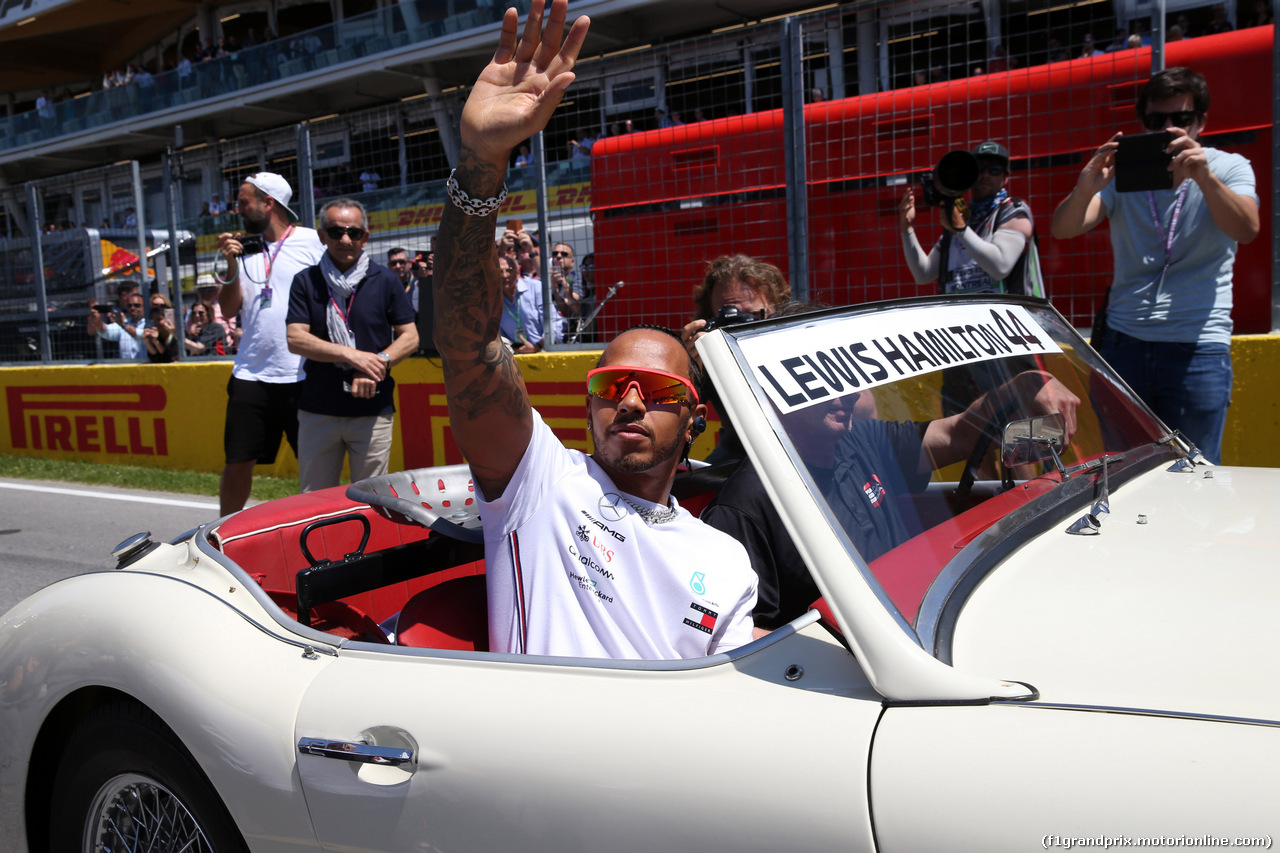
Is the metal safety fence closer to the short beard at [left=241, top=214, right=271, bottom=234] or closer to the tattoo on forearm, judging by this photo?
the short beard at [left=241, top=214, right=271, bottom=234]

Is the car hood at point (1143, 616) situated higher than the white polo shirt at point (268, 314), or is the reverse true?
the white polo shirt at point (268, 314)

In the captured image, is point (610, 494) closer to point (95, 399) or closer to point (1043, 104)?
point (1043, 104)

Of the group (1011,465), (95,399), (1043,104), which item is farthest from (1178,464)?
(95,399)

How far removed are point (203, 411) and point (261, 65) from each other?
21.3 m

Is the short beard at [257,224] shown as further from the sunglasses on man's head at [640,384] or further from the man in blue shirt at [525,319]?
the sunglasses on man's head at [640,384]

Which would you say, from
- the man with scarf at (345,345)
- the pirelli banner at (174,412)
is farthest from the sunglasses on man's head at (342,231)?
the pirelli banner at (174,412)

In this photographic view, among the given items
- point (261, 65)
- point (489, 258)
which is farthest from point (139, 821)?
point (261, 65)

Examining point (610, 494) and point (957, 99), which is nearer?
point (610, 494)

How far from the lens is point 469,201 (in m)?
1.80

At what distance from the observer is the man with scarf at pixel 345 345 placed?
14.6 feet

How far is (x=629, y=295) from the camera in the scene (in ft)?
20.5

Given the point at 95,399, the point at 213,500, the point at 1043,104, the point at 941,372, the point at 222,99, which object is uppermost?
the point at 222,99

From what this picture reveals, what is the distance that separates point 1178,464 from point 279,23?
117ft

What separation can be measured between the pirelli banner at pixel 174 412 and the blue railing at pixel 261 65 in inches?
571
